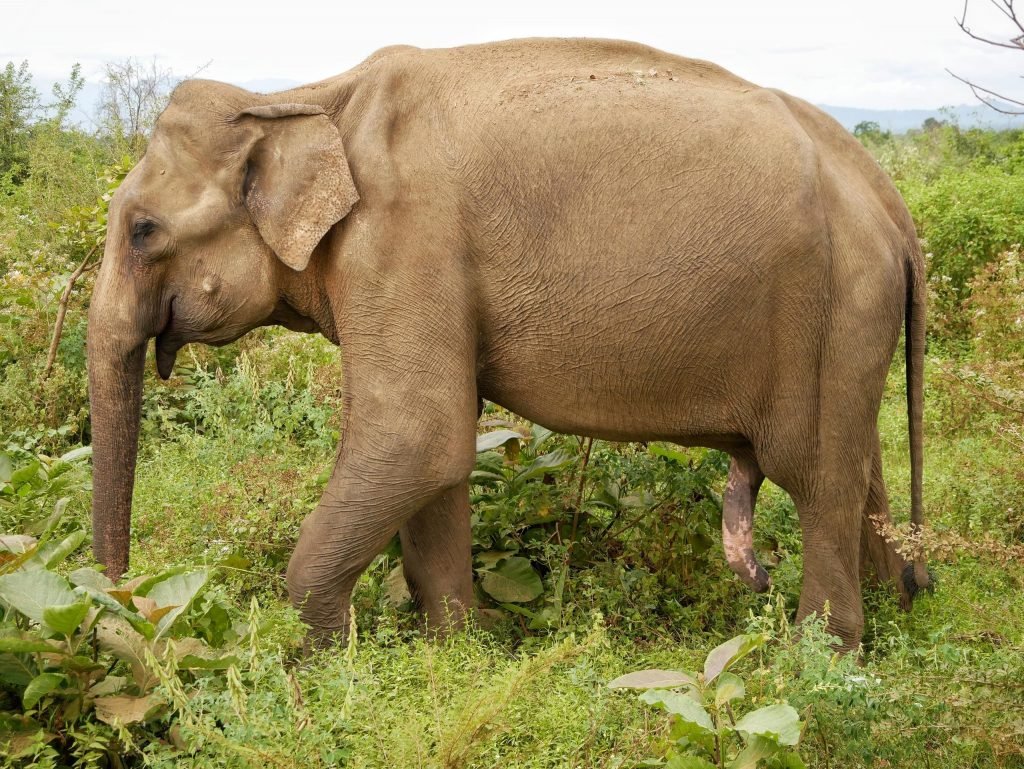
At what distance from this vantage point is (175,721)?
3.18 metres

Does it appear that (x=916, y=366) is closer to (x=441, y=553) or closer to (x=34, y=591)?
(x=441, y=553)

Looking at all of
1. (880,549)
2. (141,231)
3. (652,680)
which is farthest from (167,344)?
(880,549)

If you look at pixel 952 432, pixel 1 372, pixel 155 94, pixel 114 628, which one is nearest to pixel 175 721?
pixel 114 628

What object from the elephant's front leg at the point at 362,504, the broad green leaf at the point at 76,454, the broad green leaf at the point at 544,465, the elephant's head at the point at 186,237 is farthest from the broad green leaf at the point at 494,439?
the broad green leaf at the point at 76,454

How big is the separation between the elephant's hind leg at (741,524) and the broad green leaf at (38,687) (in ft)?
9.04

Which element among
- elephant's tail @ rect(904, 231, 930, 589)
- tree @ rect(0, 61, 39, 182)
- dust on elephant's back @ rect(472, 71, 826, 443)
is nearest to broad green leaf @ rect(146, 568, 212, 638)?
dust on elephant's back @ rect(472, 71, 826, 443)

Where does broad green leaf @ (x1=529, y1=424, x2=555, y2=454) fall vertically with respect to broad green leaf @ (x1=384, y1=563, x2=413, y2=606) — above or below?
above

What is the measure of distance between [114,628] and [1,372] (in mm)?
4460

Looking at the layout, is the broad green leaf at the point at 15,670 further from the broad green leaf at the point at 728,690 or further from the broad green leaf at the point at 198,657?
the broad green leaf at the point at 728,690

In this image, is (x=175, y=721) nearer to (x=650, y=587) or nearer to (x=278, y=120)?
(x=278, y=120)

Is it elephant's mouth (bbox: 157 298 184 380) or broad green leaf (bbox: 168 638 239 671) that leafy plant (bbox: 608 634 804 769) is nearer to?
broad green leaf (bbox: 168 638 239 671)

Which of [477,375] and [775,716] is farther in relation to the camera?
[477,375]

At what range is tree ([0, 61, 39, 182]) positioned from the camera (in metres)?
13.1

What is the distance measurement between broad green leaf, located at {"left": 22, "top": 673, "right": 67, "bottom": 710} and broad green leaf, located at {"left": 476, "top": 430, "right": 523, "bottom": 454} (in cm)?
243
